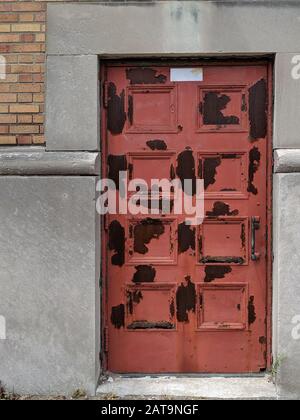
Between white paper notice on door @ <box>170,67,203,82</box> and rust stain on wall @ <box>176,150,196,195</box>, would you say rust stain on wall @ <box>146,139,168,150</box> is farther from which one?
white paper notice on door @ <box>170,67,203,82</box>

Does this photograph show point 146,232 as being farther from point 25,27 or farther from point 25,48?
point 25,27

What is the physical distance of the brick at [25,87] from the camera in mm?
4035

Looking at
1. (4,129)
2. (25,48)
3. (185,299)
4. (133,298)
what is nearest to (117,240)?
(133,298)

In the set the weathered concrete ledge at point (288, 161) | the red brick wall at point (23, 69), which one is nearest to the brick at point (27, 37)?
the red brick wall at point (23, 69)

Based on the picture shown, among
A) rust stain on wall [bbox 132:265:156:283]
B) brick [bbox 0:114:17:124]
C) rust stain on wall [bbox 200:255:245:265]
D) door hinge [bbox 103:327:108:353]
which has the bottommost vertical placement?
door hinge [bbox 103:327:108:353]

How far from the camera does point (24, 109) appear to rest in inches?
159

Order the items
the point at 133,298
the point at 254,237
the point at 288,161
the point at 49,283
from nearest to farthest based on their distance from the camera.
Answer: the point at 288,161 → the point at 49,283 → the point at 254,237 → the point at 133,298

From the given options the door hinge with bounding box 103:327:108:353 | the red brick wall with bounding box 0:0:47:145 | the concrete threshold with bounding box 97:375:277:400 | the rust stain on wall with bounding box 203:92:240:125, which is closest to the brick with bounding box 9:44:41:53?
the red brick wall with bounding box 0:0:47:145

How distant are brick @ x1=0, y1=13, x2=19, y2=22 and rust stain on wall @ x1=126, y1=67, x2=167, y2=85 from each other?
950mm

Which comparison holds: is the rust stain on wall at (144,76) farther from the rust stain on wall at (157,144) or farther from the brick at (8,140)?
the brick at (8,140)

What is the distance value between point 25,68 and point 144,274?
74.0 inches

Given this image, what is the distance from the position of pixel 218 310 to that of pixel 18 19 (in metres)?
2.79

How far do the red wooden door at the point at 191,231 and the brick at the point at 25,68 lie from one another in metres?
0.56

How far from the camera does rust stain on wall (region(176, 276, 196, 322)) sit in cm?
422
